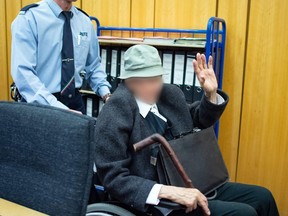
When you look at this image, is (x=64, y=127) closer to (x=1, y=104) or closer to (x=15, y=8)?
(x=1, y=104)

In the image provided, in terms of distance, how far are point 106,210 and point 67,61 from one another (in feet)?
2.95

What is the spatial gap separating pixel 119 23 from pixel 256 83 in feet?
4.25

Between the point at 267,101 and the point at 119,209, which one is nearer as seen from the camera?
the point at 119,209

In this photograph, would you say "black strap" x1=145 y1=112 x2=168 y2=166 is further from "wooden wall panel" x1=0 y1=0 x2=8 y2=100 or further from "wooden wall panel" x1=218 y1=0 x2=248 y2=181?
"wooden wall panel" x1=0 y1=0 x2=8 y2=100

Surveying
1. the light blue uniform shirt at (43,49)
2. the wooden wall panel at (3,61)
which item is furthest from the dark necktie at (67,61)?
the wooden wall panel at (3,61)

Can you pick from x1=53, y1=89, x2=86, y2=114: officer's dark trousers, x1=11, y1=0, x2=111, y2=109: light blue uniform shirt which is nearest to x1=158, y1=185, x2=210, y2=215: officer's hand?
x1=11, y1=0, x2=111, y2=109: light blue uniform shirt

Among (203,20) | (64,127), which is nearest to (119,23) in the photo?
(203,20)

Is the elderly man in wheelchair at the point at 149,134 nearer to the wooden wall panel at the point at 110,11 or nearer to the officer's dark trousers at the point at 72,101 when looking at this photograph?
the officer's dark trousers at the point at 72,101

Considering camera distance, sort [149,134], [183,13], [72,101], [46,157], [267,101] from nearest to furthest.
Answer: [46,157], [149,134], [72,101], [267,101], [183,13]

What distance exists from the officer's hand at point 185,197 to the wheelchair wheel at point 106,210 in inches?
5.9

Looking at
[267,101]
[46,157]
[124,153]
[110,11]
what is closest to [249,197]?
[124,153]

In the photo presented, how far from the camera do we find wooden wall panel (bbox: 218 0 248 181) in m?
2.66

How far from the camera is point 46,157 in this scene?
1.06 metres

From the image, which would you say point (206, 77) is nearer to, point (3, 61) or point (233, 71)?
point (233, 71)
